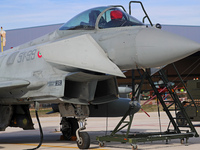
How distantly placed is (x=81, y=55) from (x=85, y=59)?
0.14 metres

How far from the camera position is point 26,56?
9.89 m

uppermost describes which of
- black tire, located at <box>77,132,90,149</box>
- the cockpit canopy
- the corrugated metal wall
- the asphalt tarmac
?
the cockpit canopy

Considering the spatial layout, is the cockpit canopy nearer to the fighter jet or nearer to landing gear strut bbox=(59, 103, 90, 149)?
the fighter jet

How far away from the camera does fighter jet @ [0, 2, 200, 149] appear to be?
7.75 m

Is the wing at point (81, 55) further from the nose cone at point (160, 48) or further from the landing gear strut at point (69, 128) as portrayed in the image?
the landing gear strut at point (69, 128)

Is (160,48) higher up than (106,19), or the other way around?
(106,19)

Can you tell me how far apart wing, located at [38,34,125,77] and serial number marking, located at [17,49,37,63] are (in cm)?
137

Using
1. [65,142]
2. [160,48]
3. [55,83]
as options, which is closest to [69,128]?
[65,142]

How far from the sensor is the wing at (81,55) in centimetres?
794

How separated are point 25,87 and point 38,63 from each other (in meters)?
0.70

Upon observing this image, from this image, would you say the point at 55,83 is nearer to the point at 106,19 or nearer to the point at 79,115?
the point at 79,115

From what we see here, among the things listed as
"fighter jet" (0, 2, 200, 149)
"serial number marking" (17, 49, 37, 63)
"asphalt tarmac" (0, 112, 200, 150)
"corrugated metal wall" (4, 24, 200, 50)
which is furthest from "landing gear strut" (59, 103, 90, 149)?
"corrugated metal wall" (4, 24, 200, 50)

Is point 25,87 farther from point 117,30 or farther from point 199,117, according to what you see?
point 199,117

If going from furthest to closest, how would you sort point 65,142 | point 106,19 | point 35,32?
point 35,32 → point 65,142 → point 106,19
